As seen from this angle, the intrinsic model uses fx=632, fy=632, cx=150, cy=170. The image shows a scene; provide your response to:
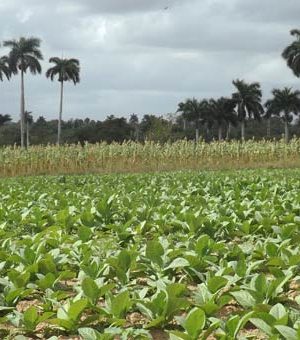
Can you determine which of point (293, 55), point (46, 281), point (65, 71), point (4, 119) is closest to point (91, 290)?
point (46, 281)

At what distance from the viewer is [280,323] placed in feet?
10.0

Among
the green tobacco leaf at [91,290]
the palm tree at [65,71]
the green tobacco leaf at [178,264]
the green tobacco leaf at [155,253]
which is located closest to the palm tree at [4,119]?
the palm tree at [65,71]

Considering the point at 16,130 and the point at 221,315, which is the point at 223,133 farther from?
the point at 221,315

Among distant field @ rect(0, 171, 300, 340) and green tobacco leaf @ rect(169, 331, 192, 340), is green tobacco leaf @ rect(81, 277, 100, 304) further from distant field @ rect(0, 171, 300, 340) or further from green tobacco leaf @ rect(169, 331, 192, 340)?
green tobacco leaf @ rect(169, 331, 192, 340)

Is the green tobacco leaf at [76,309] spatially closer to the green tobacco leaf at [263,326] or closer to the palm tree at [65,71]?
the green tobacco leaf at [263,326]

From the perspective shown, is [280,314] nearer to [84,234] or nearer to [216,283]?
[216,283]

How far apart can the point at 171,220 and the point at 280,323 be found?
3.87 metres

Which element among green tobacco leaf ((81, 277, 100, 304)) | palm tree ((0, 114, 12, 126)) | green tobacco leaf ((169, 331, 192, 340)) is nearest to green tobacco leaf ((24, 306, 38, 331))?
green tobacco leaf ((81, 277, 100, 304))

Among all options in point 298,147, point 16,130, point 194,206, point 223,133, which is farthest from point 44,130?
point 194,206

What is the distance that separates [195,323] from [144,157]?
89.9ft

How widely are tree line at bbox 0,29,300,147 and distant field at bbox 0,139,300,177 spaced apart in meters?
31.5

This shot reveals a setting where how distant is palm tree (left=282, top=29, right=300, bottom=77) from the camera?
61.2 m

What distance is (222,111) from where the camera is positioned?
88.5 meters

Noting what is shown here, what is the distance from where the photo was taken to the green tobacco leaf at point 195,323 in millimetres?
3076
